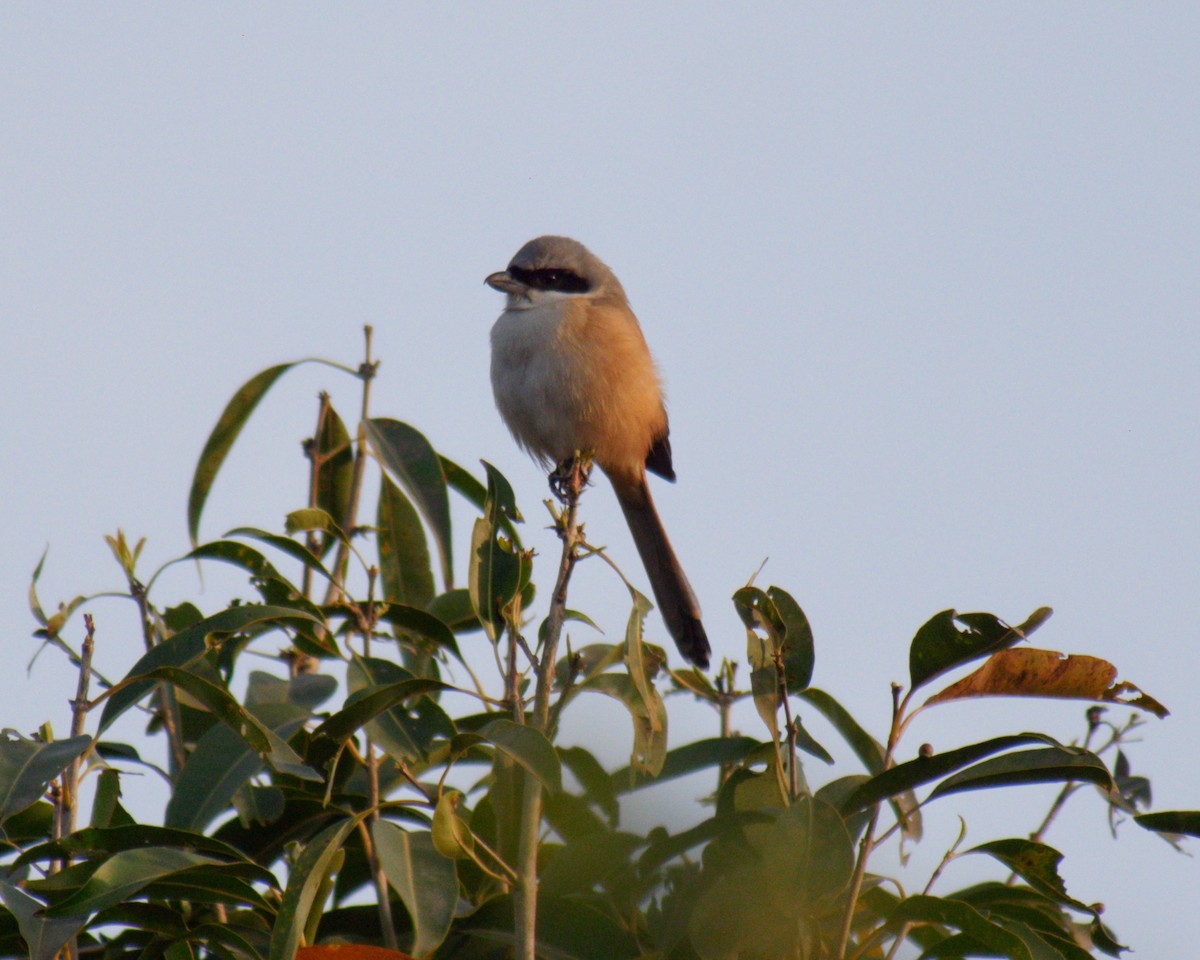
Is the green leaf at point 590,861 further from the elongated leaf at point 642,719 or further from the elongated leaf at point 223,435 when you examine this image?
the elongated leaf at point 223,435

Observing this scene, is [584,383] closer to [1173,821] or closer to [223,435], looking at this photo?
[223,435]

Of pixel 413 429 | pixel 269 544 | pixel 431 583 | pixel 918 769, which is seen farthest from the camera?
pixel 431 583

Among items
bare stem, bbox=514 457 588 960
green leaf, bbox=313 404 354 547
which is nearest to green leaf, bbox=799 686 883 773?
bare stem, bbox=514 457 588 960

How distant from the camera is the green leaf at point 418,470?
8.98 feet

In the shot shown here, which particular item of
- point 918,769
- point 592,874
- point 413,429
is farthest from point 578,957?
point 413,429

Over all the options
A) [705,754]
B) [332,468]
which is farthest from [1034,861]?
[332,468]

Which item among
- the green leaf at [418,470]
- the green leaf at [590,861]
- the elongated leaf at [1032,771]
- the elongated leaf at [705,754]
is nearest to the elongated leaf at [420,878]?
the green leaf at [590,861]

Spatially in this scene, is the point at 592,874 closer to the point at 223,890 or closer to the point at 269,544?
the point at 223,890

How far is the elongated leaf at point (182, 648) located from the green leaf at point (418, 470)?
0.57 meters

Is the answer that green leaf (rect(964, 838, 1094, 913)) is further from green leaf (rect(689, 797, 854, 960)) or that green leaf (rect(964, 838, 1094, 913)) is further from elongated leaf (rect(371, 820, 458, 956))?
elongated leaf (rect(371, 820, 458, 956))

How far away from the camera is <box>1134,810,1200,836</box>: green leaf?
1.87 meters

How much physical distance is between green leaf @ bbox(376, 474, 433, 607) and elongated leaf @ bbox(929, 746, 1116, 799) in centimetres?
147

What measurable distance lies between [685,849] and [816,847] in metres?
0.25

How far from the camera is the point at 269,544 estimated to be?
Result: 264 cm
